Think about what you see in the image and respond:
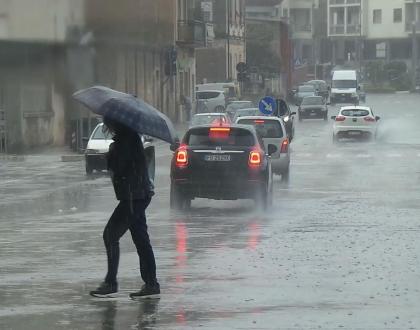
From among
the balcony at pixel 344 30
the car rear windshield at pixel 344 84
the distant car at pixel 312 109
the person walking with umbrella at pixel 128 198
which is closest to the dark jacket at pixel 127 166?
the person walking with umbrella at pixel 128 198

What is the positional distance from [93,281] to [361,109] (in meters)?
40.8

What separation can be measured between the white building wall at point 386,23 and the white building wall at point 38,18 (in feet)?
392

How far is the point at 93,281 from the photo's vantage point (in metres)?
12.1

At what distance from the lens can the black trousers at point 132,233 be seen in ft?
36.3

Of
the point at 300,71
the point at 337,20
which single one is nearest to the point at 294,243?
the point at 300,71

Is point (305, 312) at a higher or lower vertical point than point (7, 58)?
lower

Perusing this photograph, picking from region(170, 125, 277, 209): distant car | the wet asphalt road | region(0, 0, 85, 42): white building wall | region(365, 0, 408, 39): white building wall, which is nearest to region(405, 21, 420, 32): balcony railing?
region(365, 0, 408, 39): white building wall

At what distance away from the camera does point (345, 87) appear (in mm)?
91688

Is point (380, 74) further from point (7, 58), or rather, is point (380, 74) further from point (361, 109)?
point (7, 58)

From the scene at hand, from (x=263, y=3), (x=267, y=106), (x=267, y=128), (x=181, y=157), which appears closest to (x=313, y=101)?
(x=267, y=106)

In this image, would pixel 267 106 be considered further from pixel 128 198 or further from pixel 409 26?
pixel 409 26

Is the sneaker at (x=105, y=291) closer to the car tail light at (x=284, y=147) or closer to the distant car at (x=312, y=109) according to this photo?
the car tail light at (x=284, y=147)

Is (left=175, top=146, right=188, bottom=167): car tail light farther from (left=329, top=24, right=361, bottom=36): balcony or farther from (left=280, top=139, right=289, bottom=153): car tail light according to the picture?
(left=329, top=24, right=361, bottom=36): balcony

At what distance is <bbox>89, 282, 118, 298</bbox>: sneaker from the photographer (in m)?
11.1
